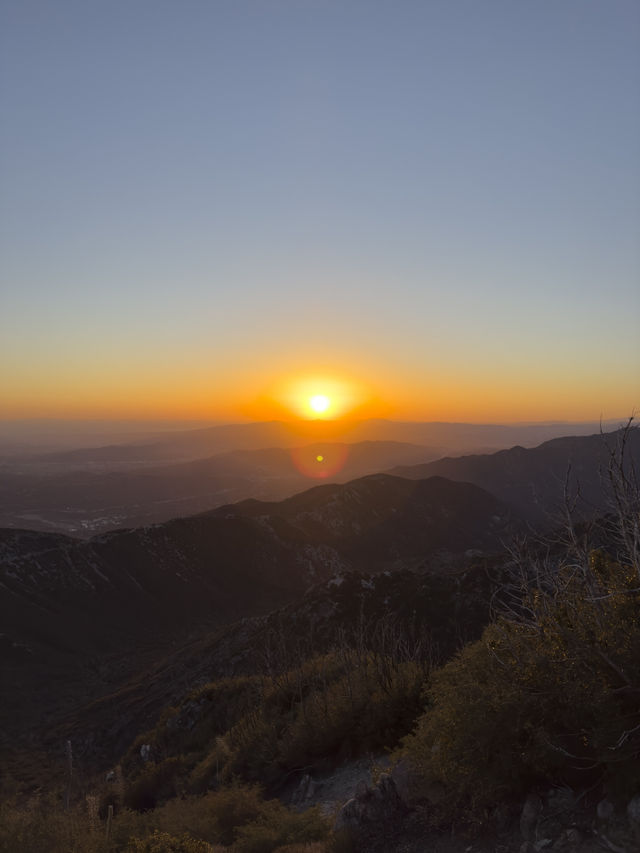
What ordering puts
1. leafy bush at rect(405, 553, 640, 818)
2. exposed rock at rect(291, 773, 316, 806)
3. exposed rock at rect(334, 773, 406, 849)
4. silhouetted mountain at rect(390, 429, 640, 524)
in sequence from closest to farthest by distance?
leafy bush at rect(405, 553, 640, 818) → exposed rock at rect(334, 773, 406, 849) → exposed rock at rect(291, 773, 316, 806) → silhouetted mountain at rect(390, 429, 640, 524)

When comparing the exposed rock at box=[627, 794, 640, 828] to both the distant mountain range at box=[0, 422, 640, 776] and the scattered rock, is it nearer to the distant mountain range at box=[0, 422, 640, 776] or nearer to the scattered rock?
the scattered rock

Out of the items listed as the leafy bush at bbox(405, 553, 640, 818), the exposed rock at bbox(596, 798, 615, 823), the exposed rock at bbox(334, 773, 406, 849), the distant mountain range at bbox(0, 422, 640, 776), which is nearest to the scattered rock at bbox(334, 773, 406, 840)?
the exposed rock at bbox(334, 773, 406, 849)

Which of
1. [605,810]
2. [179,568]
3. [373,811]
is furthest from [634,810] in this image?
[179,568]

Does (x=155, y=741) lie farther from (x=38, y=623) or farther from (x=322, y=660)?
(x=38, y=623)

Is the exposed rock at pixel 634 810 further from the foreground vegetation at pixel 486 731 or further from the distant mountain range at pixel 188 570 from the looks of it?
the distant mountain range at pixel 188 570

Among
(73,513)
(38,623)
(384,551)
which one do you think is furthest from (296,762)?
(73,513)

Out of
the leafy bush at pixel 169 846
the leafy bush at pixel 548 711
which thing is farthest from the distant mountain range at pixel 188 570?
the leafy bush at pixel 169 846

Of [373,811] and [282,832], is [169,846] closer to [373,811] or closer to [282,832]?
[282,832]

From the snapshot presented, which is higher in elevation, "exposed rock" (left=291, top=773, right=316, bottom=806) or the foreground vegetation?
the foreground vegetation

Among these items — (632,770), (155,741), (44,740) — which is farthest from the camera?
(44,740)
